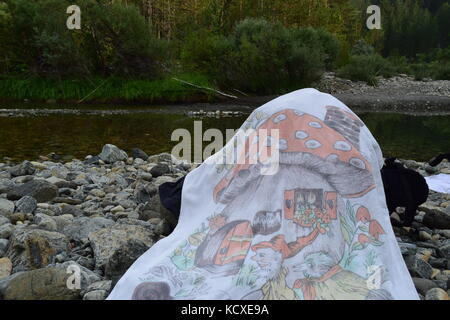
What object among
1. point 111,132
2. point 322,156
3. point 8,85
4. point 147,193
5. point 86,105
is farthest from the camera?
point 8,85

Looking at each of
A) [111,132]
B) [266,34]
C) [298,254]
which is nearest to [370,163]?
[298,254]

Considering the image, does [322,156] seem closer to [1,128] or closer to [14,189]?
[14,189]

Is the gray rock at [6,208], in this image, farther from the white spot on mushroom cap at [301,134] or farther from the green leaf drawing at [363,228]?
the green leaf drawing at [363,228]

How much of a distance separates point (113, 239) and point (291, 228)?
4.08 ft

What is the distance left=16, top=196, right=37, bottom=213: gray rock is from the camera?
13.9 ft

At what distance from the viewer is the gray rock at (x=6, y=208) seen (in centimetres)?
412

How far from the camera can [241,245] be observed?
9.08 ft

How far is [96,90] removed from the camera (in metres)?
18.6

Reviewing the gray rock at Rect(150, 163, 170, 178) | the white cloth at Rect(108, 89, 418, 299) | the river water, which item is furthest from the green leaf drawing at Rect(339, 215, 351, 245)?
the river water

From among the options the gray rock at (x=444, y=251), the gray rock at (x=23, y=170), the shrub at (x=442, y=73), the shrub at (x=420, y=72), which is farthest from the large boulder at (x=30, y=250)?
the shrub at (x=442, y=73)

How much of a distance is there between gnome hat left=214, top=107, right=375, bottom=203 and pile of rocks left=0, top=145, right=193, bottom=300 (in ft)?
2.36

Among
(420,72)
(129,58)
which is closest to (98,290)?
(129,58)

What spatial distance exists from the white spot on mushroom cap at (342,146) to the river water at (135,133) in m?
5.83

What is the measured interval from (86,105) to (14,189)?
1262cm
